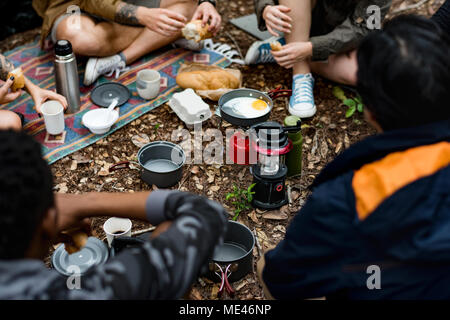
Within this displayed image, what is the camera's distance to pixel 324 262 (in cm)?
177

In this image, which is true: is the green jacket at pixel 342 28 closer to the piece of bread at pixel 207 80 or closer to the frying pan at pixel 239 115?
the frying pan at pixel 239 115

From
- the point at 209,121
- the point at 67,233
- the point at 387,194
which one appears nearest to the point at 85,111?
the point at 209,121

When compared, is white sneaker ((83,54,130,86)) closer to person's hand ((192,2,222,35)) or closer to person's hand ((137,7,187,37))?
person's hand ((137,7,187,37))

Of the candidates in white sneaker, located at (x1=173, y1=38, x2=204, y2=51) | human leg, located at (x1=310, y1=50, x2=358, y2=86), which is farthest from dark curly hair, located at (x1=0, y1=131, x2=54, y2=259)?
white sneaker, located at (x1=173, y1=38, x2=204, y2=51)

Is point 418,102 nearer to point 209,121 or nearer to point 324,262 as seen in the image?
point 324,262

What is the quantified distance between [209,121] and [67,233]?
194 cm

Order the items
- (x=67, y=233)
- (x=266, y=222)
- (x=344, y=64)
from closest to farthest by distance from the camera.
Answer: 1. (x=67, y=233)
2. (x=266, y=222)
3. (x=344, y=64)

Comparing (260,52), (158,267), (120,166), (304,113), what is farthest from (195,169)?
(158,267)

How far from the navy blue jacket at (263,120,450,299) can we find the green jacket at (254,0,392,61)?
7.24ft

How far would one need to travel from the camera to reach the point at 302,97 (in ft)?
12.9

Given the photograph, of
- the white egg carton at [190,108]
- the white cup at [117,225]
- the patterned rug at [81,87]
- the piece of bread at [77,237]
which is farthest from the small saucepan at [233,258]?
the patterned rug at [81,87]

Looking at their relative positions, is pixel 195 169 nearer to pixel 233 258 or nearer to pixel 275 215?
pixel 275 215

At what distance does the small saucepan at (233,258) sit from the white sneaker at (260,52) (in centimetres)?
203

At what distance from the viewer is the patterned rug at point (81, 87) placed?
3658 mm
